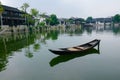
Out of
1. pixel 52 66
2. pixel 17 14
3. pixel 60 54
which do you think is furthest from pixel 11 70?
pixel 17 14

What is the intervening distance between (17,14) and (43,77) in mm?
63093

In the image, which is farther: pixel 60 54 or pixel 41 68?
pixel 60 54

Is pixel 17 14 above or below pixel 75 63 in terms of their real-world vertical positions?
above

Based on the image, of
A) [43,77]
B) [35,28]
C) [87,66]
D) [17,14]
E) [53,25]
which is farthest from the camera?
[53,25]

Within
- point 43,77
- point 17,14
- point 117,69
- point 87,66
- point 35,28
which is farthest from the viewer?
point 35,28

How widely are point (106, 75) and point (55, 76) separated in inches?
163

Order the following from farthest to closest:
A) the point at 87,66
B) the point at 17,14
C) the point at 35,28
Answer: the point at 35,28 → the point at 17,14 → the point at 87,66

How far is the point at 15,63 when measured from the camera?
19125 millimetres

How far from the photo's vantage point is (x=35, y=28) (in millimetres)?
79938

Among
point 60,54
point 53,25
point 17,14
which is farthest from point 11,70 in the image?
point 53,25

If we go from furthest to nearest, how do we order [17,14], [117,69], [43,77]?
1. [17,14]
2. [117,69]
3. [43,77]

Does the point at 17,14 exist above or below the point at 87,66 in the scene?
above

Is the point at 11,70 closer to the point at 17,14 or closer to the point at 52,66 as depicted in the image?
the point at 52,66

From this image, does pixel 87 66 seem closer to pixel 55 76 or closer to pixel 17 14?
pixel 55 76
